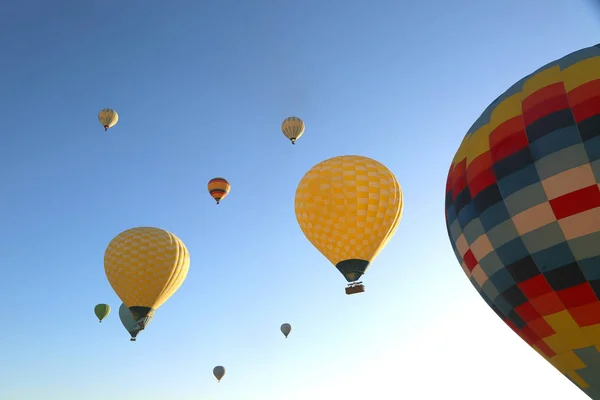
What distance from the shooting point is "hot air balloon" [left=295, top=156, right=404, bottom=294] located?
19125 mm

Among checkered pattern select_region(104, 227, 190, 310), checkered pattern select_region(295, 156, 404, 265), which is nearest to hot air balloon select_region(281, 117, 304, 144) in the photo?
checkered pattern select_region(295, 156, 404, 265)

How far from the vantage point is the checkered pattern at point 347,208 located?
19.2 meters

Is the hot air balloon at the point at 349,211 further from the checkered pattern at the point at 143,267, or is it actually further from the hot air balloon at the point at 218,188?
the checkered pattern at the point at 143,267

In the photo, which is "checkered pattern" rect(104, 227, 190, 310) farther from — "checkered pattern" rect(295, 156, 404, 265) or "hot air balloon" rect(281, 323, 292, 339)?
"hot air balloon" rect(281, 323, 292, 339)

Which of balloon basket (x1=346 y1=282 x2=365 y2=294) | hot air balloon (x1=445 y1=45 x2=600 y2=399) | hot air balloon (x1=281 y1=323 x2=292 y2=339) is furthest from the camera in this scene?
hot air balloon (x1=281 y1=323 x2=292 y2=339)

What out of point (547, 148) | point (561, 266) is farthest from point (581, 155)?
point (561, 266)

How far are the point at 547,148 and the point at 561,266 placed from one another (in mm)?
2506

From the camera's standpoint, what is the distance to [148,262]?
24797mm

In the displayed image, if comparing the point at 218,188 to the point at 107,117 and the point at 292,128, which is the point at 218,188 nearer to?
the point at 292,128

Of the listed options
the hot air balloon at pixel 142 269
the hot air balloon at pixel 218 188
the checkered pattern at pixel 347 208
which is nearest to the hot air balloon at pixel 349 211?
the checkered pattern at pixel 347 208

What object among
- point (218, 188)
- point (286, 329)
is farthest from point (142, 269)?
point (286, 329)

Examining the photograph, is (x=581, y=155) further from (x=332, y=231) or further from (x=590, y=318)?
(x=332, y=231)

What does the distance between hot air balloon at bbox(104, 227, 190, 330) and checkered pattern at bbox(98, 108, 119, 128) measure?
6902mm

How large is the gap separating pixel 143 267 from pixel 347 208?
38.7 ft
